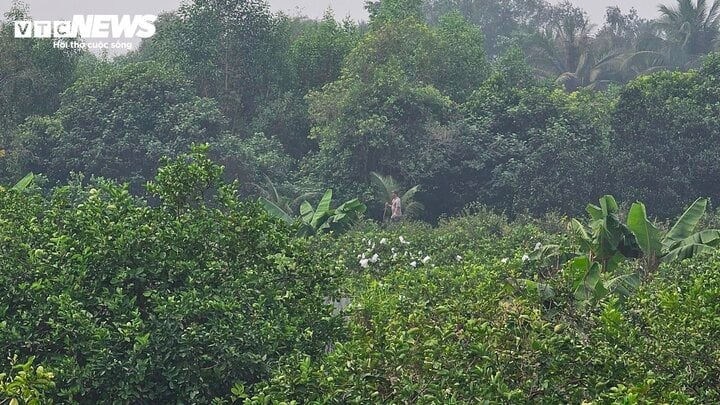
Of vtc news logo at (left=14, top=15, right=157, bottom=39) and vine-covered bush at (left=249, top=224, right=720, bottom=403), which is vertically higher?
vtc news logo at (left=14, top=15, right=157, bottom=39)

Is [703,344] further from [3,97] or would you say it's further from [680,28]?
[680,28]

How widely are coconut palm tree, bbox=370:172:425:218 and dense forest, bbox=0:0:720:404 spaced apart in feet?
0.39

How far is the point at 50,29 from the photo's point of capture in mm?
32000

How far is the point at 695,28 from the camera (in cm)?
5034

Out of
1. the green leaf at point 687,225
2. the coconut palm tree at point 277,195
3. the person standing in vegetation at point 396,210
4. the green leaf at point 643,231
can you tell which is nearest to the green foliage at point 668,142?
the person standing in vegetation at point 396,210

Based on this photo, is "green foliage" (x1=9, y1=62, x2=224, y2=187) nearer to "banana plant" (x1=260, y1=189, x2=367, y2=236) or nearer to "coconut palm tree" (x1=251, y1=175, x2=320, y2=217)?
"coconut palm tree" (x1=251, y1=175, x2=320, y2=217)

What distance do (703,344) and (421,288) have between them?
8.83 feet

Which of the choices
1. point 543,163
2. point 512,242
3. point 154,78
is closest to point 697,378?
point 512,242

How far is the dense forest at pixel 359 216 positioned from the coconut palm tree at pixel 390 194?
12 cm

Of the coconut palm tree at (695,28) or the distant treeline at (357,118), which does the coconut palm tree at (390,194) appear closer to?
the distant treeline at (357,118)

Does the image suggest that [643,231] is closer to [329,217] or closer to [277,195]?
[329,217]

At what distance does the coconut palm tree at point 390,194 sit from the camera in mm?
27922

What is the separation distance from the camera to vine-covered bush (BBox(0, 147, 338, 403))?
7.63m

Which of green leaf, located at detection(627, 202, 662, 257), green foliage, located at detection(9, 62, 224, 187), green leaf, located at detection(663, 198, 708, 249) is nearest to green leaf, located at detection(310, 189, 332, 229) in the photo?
green foliage, located at detection(9, 62, 224, 187)
